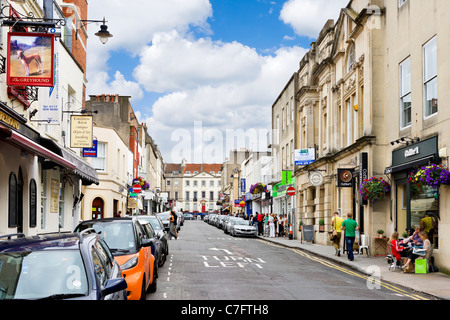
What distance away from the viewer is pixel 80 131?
2077 centimetres

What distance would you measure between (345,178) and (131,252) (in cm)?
1651

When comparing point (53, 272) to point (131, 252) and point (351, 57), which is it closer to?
point (131, 252)

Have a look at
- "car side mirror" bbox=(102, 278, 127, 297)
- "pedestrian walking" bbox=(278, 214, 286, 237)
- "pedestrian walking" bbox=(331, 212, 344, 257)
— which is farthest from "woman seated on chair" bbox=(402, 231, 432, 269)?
"pedestrian walking" bbox=(278, 214, 286, 237)

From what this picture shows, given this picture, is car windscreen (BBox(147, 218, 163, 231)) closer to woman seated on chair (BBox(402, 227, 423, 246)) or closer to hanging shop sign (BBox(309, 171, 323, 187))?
woman seated on chair (BBox(402, 227, 423, 246))

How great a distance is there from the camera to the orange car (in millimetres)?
9688

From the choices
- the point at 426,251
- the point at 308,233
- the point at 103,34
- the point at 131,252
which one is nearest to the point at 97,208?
the point at 308,233

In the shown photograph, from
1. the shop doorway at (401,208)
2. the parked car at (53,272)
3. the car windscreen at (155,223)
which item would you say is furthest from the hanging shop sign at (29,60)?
the shop doorway at (401,208)

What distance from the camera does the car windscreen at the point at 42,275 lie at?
5.62m

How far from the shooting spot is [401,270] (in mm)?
17312

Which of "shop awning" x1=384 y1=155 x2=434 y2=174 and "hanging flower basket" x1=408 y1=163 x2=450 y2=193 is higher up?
"shop awning" x1=384 y1=155 x2=434 y2=174

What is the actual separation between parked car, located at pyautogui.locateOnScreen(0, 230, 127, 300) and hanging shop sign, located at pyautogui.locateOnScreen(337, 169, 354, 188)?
65.4ft

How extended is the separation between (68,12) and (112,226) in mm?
16099
